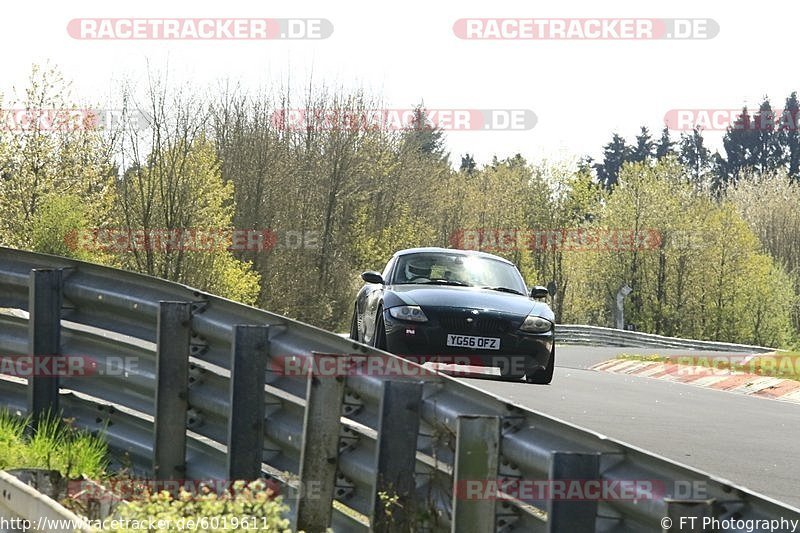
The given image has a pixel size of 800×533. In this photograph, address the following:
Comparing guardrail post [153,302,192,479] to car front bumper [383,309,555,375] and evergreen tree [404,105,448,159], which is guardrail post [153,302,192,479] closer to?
car front bumper [383,309,555,375]

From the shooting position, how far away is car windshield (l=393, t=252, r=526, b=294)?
15.2 m

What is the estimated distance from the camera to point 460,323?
13797 mm

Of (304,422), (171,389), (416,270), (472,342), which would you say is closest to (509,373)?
(472,342)

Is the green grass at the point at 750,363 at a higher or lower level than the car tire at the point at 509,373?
lower

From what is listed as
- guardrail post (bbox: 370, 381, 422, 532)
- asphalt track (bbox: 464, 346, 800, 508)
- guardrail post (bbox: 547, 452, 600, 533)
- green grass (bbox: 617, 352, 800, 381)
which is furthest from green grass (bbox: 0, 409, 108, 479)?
green grass (bbox: 617, 352, 800, 381)

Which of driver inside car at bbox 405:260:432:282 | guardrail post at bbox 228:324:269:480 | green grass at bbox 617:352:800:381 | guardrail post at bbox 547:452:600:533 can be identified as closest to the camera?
guardrail post at bbox 547:452:600:533

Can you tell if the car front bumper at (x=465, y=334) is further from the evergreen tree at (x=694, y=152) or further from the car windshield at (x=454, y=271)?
the evergreen tree at (x=694, y=152)

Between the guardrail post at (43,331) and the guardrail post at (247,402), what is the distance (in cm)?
164

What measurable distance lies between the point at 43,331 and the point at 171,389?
111 centimetres

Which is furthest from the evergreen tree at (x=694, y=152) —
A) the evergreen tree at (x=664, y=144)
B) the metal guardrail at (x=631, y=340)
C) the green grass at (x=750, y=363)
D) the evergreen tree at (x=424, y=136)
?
the green grass at (x=750, y=363)

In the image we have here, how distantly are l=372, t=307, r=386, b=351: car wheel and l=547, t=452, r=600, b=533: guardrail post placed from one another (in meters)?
9.19

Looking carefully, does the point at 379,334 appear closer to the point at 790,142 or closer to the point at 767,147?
the point at 767,147

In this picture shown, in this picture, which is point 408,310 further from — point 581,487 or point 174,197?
point 174,197

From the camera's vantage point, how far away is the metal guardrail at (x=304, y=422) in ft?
15.6
